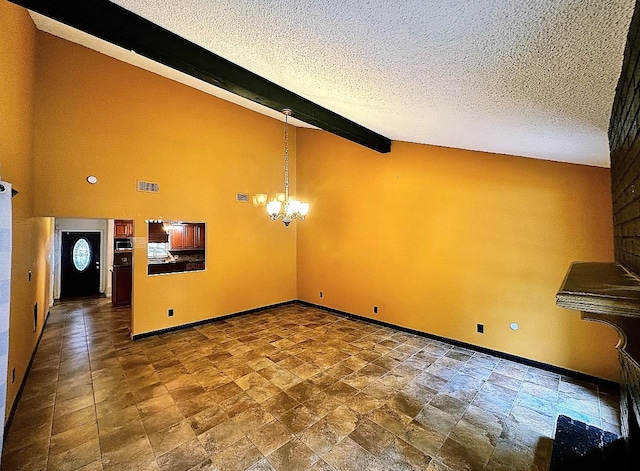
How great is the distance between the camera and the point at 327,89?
2.56 m

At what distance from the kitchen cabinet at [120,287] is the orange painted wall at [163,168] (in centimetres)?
315

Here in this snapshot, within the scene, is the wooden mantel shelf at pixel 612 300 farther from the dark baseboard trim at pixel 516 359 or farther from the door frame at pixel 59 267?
the door frame at pixel 59 267

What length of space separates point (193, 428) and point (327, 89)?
3.38 metres

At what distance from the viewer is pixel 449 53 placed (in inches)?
51.6

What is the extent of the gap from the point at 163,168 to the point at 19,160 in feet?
6.67

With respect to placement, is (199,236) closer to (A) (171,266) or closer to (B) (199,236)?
(B) (199,236)

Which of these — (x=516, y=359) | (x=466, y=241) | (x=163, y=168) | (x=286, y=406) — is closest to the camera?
(x=286, y=406)

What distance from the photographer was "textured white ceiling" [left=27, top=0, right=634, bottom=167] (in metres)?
0.98

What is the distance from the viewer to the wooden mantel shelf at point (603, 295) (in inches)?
33.3

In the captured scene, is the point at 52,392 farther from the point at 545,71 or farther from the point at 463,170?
the point at 463,170

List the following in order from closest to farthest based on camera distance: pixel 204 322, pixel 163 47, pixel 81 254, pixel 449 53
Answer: pixel 449 53 < pixel 163 47 < pixel 204 322 < pixel 81 254

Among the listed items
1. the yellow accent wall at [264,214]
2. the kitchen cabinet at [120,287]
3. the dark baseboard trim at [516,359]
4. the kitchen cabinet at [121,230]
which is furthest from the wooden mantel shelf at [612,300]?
the kitchen cabinet at [121,230]

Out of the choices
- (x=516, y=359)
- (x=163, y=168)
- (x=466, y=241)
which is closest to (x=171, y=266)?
(x=163, y=168)

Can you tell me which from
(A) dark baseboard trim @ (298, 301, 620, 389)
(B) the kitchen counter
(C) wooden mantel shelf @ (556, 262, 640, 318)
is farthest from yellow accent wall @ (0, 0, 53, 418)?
(A) dark baseboard trim @ (298, 301, 620, 389)
